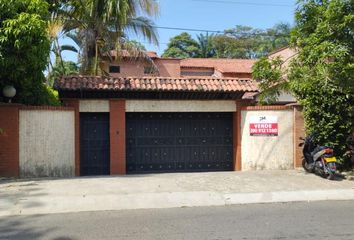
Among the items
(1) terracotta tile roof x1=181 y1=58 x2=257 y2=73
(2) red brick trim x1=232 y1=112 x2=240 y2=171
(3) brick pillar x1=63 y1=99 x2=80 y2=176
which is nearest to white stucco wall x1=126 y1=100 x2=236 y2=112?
(2) red brick trim x1=232 y1=112 x2=240 y2=171

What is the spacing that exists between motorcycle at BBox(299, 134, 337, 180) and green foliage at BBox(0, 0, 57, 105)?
819 cm

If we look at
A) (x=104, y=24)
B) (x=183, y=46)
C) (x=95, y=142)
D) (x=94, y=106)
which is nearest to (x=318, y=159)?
(x=95, y=142)

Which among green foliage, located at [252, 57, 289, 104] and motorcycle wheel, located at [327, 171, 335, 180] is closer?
motorcycle wheel, located at [327, 171, 335, 180]

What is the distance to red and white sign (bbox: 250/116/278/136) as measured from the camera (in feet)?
50.1

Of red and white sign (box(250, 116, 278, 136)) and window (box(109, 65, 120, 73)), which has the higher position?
window (box(109, 65, 120, 73))

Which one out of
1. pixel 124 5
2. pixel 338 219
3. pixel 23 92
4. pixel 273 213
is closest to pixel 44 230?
pixel 273 213

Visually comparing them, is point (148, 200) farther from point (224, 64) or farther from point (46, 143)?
point (224, 64)

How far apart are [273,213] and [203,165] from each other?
6879mm

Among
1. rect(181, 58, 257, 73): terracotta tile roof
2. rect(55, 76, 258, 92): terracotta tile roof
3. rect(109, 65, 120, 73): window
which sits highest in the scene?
rect(181, 58, 257, 73): terracotta tile roof

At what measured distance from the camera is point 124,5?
61.5 feet

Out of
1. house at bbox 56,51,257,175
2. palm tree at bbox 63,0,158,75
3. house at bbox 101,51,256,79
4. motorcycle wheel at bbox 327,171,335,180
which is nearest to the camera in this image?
motorcycle wheel at bbox 327,171,335,180

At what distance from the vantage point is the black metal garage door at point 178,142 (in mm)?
15320

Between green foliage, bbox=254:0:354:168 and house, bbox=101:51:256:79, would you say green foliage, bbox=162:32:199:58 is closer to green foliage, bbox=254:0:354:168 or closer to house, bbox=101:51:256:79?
house, bbox=101:51:256:79

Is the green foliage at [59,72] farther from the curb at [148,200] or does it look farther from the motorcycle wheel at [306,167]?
the motorcycle wheel at [306,167]
